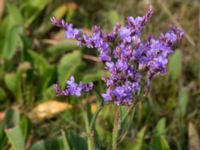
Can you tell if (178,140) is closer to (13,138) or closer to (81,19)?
(13,138)

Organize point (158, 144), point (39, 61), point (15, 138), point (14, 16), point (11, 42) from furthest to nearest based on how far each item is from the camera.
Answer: point (14, 16), point (11, 42), point (39, 61), point (158, 144), point (15, 138)

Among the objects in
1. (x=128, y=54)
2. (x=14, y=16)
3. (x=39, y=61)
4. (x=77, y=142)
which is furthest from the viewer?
(x=14, y=16)

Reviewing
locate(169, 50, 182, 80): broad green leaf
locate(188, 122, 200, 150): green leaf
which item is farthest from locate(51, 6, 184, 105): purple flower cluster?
locate(169, 50, 182, 80): broad green leaf

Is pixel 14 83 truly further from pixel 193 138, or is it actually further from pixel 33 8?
pixel 193 138

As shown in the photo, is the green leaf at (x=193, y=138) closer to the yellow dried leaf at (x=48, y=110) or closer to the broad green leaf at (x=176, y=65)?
the broad green leaf at (x=176, y=65)

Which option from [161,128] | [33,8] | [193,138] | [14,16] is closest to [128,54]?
[161,128]

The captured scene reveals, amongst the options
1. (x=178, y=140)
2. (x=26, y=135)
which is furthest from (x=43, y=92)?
(x=178, y=140)

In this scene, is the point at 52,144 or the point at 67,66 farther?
the point at 67,66
